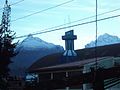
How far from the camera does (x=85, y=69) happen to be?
81.9 ft

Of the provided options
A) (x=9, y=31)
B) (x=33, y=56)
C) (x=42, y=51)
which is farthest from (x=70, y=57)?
(x=42, y=51)

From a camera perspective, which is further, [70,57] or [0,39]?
[70,57]

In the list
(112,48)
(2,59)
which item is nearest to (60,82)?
(2,59)

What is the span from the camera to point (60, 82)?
1252 cm

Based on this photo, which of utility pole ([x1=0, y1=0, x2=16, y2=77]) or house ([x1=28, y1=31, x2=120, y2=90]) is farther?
utility pole ([x1=0, y1=0, x2=16, y2=77])

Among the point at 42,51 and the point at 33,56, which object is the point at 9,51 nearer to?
the point at 33,56

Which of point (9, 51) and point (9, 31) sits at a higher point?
point (9, 31)

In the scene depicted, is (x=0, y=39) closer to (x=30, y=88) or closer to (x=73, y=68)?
(x=73, y=68)

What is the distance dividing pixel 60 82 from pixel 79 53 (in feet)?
134

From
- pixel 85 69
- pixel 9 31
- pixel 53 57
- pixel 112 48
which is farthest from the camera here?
pixel 53 57

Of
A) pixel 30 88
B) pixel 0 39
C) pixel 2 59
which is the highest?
pixel 0 39

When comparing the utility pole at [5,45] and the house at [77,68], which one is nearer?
the house at [77,68]

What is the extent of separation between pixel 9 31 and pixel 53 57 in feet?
116

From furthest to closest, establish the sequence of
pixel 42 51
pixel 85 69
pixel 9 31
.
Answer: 1. pixel 42 51
2. pixel 85 69
3. pixel 9 31
